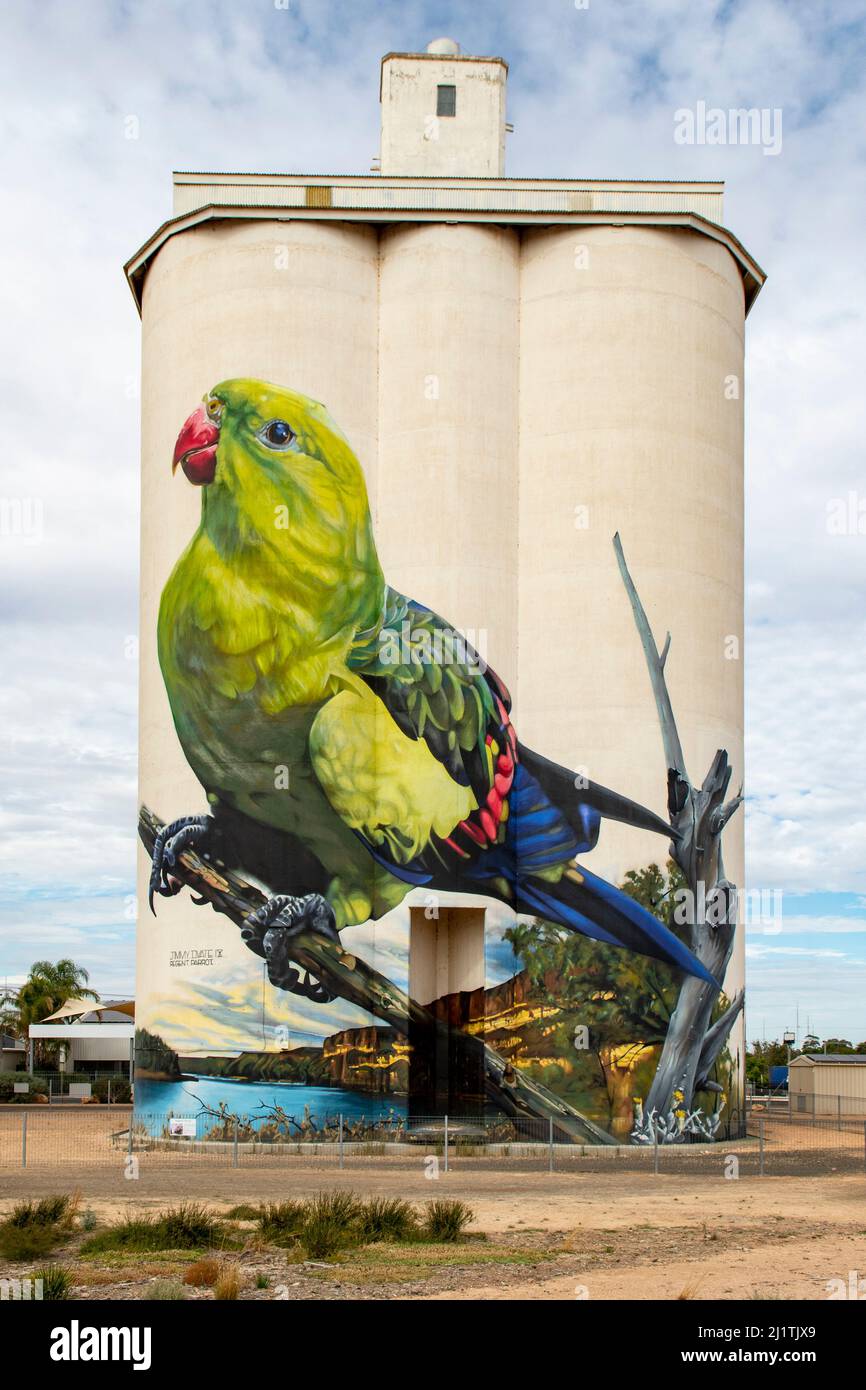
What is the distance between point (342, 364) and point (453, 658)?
31.4 feet

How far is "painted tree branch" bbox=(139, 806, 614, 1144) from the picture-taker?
141ft

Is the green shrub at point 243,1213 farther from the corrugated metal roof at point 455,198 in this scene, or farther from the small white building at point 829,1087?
the small white building at point 829,1087

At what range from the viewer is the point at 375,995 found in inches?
1713

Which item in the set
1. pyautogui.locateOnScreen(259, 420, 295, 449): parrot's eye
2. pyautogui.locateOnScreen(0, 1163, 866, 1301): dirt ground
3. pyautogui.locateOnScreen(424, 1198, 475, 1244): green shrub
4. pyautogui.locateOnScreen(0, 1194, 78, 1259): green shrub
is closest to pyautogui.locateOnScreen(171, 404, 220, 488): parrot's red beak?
pyautogui.locateOnScreen(259, 420, 295, 449): parrot's eye

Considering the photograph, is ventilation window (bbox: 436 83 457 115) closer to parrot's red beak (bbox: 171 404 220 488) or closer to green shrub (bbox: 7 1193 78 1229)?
parrot's red beak (bbox: 171 404 220 488)

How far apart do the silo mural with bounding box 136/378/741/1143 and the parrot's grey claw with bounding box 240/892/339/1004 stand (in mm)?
63

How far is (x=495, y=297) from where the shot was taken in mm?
47375

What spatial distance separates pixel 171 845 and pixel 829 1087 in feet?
122

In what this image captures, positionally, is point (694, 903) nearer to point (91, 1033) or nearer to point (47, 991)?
point (91, 1033)

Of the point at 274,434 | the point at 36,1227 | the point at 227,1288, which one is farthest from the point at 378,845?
the point at 227,1288

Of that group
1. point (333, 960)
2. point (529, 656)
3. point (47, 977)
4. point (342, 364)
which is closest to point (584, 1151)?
point (333, 960)

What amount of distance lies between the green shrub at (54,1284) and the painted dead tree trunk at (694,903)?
26.5 m
